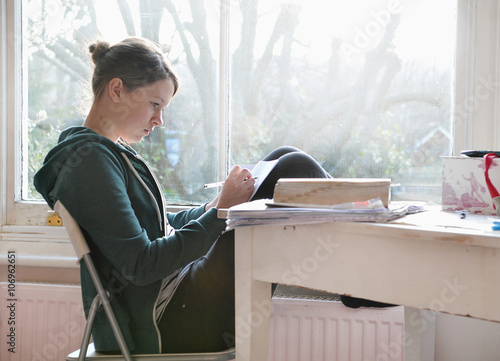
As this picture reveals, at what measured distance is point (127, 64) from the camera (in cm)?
114

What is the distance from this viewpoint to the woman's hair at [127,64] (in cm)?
114

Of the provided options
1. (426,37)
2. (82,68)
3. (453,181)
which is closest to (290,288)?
(453,181)

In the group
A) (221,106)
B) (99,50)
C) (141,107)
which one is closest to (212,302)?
(141,107)

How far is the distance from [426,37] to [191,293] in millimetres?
1034

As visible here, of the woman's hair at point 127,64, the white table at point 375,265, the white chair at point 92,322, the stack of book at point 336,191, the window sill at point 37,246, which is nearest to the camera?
the white table at point 375,265

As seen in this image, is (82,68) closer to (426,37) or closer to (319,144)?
(319,144)

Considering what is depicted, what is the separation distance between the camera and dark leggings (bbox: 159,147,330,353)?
1000 millimetres

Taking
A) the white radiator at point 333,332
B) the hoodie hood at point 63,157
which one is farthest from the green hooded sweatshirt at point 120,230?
the white radiator at point 333,332

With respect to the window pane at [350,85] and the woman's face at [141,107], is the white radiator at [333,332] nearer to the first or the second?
the window pane at [350,85]

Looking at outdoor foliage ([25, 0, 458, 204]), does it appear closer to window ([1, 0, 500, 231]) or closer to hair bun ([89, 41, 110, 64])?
window ([1, 0, 500, 231])

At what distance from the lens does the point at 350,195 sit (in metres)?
0.75

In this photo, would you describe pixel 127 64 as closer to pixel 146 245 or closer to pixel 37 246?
pixel 146 245

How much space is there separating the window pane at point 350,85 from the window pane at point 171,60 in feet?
0.35

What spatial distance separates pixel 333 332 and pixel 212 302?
54cm
